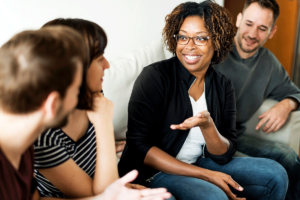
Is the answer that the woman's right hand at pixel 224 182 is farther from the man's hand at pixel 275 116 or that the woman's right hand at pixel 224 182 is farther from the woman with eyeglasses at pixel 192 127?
the man's hand at pixel 275 116

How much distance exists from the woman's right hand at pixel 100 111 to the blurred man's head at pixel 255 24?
1228mm

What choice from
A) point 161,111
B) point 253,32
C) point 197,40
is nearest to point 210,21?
point 197,40

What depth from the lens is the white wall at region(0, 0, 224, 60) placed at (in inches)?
53.5

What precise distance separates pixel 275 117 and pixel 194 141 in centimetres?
70

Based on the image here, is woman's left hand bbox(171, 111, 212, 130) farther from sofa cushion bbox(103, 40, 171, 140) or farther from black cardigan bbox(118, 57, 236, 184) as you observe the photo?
sofa cushion bbox(103, 40, 171, 140)

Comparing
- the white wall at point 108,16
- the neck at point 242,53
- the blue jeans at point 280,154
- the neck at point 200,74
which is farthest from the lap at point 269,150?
the white wall at point 108,16

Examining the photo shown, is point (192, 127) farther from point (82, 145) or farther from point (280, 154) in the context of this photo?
point (280, 154)

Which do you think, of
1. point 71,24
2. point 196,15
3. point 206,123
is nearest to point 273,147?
point 206,123

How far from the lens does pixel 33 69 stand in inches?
20.7

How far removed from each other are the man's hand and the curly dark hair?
61 centimetres

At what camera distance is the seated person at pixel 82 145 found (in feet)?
2.53

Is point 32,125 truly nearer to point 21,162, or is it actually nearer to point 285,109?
point 21,162

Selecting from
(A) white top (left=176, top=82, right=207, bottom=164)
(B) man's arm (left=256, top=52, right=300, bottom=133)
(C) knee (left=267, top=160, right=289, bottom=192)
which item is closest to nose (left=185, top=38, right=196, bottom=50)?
(A) white top (left=176, top=82, right=207, bottom=164)

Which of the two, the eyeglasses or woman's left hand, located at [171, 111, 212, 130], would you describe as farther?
the eyeglasses
